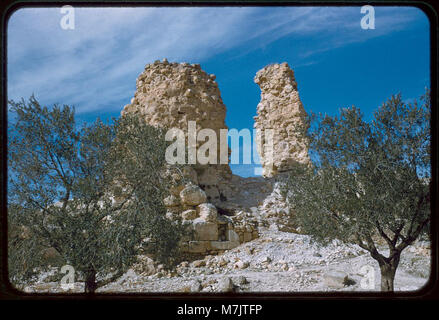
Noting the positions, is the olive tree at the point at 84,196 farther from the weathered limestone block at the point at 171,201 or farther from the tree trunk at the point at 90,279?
the weathered limestone block at the point at 171,201

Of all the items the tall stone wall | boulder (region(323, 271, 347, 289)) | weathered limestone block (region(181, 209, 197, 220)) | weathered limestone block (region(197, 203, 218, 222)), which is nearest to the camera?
boulder (region(323, 271, 347, 289))

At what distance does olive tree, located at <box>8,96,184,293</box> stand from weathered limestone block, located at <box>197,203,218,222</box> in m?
7.07

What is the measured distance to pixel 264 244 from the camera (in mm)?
15562

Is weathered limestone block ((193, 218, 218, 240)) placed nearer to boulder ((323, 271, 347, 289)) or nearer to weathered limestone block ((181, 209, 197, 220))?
weathered limestone block ((181, 209, 197, 220))

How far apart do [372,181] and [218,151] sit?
1387 centimetres

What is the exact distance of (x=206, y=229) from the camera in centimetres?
1552

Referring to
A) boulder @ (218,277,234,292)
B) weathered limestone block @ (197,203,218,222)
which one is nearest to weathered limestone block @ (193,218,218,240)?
weathered limestone block @ (197,203,218,222)

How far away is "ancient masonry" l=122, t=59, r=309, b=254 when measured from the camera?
1595cm

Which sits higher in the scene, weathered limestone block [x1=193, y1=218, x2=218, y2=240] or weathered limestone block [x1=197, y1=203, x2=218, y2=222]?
weathered limestone block [x1=197, y1=203, x2=218, y2=222]

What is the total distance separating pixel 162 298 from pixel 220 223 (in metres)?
11.4

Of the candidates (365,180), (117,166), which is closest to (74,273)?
(117,166)

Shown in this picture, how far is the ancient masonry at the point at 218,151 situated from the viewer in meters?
15.9

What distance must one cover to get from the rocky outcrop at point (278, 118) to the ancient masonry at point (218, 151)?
0.07 metres
